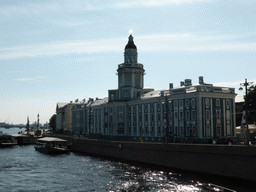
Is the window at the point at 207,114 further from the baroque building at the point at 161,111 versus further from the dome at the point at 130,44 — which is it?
the dome at the point at 130,44

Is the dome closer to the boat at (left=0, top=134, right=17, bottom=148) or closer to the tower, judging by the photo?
the tower

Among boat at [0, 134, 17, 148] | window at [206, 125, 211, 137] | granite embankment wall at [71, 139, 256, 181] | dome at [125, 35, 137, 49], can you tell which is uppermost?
dome at [125, 35, 137, 49]

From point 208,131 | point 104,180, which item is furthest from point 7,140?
point 104,180

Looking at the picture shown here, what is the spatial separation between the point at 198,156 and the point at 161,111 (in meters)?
34.1

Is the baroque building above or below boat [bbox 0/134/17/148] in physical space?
above

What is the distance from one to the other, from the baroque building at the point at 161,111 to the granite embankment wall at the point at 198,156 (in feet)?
14.0

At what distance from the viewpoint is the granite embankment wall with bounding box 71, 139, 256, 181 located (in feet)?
105

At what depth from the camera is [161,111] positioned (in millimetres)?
72312

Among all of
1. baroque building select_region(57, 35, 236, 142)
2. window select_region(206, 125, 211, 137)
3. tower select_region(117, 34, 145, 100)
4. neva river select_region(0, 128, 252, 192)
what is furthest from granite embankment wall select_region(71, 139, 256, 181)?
tower select_region(117, 34, 145, 100)

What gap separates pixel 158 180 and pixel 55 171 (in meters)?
17.3

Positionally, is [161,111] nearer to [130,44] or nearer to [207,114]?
[207,114]

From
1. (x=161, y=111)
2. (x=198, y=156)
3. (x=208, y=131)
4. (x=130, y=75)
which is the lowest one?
(x=198, y=156)

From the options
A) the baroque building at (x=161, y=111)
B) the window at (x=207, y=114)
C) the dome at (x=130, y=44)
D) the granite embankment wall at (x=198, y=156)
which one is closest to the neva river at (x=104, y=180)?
the granite embankment wall at (x=198, y=156)

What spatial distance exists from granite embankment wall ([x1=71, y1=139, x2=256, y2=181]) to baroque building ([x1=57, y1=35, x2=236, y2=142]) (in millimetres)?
4269
